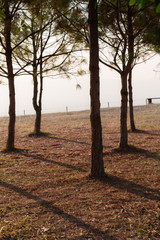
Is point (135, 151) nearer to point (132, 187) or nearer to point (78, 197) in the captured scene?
point (132, 187)

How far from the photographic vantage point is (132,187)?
5723mm

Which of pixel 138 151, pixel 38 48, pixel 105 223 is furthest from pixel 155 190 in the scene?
pixel 38 48

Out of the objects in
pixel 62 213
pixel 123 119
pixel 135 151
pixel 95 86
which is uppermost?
pixel 95 86

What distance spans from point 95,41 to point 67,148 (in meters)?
5.49

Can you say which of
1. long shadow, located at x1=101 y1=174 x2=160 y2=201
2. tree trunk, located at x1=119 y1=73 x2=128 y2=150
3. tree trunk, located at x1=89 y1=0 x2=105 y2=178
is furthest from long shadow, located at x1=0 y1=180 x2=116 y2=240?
tree trunk, located at x1=119 y1=73 x2=128 y2=150

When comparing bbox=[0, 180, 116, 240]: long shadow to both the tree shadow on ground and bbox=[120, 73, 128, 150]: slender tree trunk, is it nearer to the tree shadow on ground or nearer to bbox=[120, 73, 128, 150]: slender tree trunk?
the tree shadow on ground

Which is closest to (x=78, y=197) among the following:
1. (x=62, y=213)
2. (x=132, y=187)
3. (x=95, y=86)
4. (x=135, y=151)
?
(x=62, y=213)

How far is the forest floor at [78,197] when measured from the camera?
3.97 metres

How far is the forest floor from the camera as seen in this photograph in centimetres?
397

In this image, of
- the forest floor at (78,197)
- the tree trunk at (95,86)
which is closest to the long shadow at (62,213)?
the forest floor at (78,197)

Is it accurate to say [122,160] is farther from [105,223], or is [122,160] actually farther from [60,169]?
[105,223]

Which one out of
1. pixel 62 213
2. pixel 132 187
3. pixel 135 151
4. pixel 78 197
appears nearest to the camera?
pixel 62 213

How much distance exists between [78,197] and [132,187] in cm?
134

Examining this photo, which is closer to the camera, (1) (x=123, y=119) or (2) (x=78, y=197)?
(2) (x=78, y=197)
